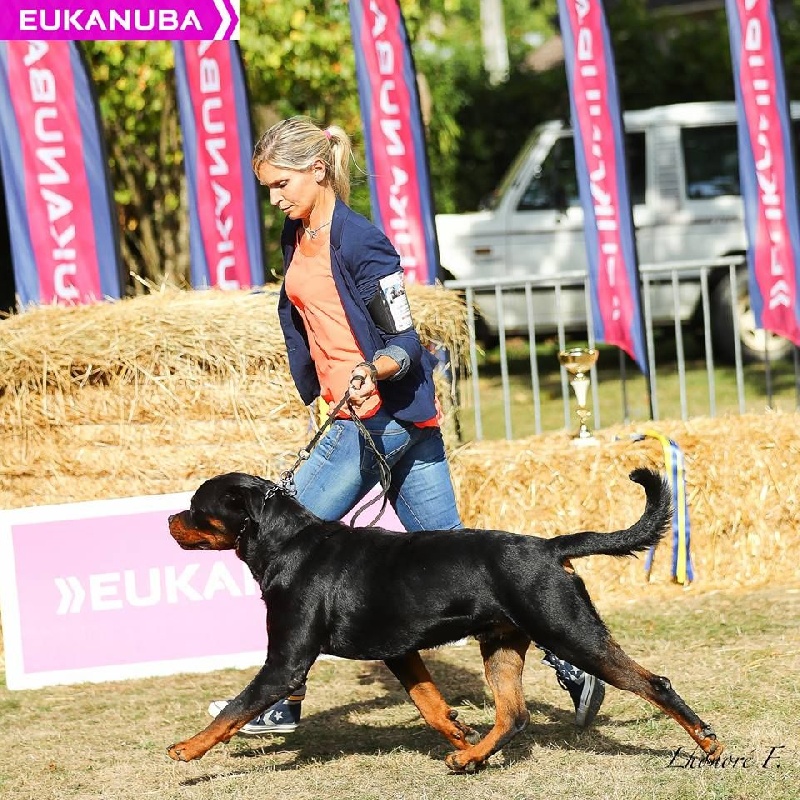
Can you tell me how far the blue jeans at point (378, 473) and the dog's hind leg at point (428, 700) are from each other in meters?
0.49

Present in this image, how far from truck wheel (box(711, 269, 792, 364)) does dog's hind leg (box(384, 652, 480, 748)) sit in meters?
8.63

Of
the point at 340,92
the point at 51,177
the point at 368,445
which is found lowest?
the point at 368,445

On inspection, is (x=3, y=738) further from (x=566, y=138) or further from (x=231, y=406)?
(x=566, y=138)

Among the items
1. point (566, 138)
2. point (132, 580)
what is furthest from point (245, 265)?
point (566, 138)

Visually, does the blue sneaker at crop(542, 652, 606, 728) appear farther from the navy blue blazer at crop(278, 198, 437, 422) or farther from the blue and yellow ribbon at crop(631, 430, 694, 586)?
the blue and yellow ribbon at crop(631, 430, 694, 586)

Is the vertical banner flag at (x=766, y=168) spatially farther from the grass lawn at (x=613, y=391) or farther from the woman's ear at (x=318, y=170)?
the woman's ear at (x=318, y=170)

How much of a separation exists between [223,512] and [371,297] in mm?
821

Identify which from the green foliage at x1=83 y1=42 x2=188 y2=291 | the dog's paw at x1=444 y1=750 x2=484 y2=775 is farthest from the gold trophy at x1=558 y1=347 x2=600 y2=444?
the green foliage at x1=83 y1=42 x2=188 y2=291

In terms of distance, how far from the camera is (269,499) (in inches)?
166

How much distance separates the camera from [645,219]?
12.8m

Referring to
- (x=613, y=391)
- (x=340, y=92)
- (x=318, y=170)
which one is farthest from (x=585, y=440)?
(x=340, y=92)

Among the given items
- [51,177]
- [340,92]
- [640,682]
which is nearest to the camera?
[640,682]

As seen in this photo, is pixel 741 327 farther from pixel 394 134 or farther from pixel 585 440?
pixel 585 440

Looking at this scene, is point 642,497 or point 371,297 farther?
point 642,497
